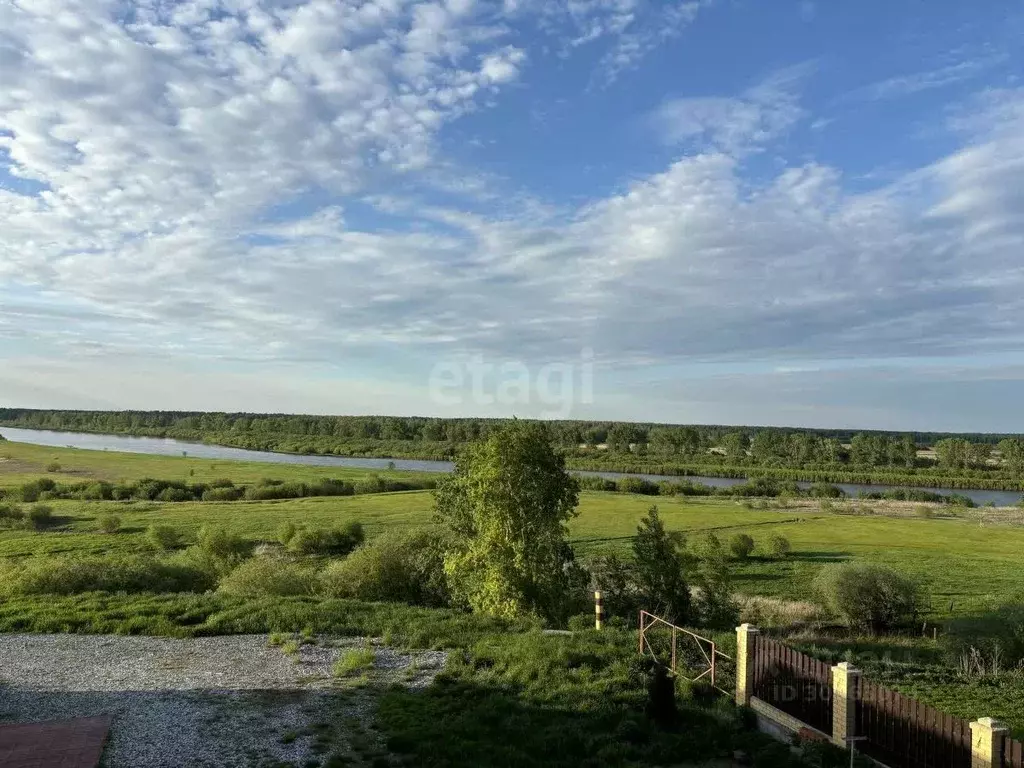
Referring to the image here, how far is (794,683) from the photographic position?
1034 centimetres

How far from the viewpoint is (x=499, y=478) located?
19.0 metres

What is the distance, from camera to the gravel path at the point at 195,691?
9055 millimetres

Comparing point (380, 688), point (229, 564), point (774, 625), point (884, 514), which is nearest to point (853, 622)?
point (774, 625)

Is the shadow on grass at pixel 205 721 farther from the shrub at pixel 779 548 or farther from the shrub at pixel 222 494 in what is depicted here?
the shrub at pixel 222 494

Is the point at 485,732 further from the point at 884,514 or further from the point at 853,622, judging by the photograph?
the point at 884,514

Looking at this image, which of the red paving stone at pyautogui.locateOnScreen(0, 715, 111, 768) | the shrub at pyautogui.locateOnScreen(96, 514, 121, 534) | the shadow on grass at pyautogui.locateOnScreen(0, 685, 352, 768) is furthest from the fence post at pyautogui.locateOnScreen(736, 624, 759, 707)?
the shrub at pyautogui.locateOnScreen(96, 514, 121, 534)

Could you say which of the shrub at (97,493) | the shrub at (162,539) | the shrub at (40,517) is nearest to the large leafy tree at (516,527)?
the shrub at (162,539)

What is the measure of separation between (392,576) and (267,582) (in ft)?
13.1

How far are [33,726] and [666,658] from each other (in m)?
10.1

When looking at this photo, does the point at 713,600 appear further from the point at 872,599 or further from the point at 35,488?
the point at 35,488

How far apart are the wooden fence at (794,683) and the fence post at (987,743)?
2.12 m

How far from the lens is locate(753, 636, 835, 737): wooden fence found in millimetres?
9906

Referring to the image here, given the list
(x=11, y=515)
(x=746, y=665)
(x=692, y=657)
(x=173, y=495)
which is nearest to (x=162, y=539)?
(x=11, y=515)

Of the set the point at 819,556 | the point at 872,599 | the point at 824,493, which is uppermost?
the point at 824,493
